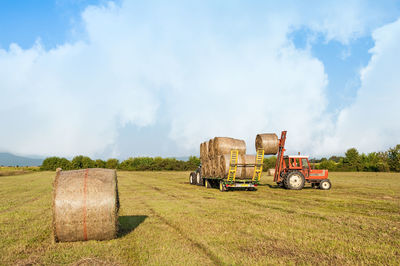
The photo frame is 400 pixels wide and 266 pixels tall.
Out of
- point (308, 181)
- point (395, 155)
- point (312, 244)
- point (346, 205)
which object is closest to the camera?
point (312, 244)

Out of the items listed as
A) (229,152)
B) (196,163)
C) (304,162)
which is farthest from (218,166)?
(196,163)

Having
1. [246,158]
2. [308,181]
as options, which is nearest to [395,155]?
[308,181]

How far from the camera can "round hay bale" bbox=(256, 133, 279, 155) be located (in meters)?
21.6

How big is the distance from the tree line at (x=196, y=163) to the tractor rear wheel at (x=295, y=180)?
3368 centimetres

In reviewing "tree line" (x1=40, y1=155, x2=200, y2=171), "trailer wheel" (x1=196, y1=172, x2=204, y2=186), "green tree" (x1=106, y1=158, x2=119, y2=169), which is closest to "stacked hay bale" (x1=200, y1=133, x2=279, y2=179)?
"trailer wheel" (x1=196, y1=172, x2=204, y2=186)

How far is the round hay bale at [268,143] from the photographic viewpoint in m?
21.6

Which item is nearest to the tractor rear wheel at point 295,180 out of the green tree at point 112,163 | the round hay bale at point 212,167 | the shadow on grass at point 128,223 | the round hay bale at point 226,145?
the round hay bale at point 226,145

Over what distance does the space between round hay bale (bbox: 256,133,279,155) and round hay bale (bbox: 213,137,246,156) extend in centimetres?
122

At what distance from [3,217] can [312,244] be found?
9.74m

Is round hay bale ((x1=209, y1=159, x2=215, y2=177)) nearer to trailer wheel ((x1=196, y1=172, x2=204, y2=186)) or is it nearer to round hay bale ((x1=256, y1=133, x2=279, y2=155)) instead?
trailer wheel ((x1=196, y1=172, x2=204, y2=186))

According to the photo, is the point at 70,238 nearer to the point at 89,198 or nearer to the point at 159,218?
the point at 89,198

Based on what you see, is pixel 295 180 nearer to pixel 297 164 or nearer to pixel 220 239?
pixel 297 164

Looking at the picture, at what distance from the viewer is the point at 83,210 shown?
22.7 feet

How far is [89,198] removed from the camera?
6.99 metres
